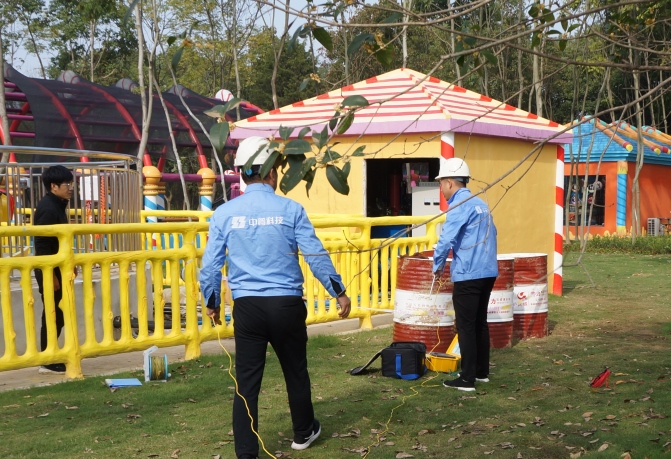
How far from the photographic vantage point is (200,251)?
8.68 metres

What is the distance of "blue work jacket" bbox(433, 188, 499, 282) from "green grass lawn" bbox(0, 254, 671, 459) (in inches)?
34.6

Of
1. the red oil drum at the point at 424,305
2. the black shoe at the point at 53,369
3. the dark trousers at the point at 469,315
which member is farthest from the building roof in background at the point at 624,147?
the black shoe at the point at 53,369

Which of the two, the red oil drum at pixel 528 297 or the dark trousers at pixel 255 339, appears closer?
the dark trousers at pixel 255 339

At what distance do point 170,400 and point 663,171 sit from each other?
28766 mm

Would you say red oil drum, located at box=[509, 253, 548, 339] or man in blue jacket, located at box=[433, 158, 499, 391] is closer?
man in blue jacket, located at box=[433, 158, 499, 391]

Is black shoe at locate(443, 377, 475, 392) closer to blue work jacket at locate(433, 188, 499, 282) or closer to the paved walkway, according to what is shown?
blue work jacket at locate(433, 188, 499, 282)

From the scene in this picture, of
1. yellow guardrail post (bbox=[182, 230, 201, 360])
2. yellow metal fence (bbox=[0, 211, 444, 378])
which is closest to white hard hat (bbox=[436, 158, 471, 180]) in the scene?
yellow metal fence (bbox=[0, 211, 444, 378])

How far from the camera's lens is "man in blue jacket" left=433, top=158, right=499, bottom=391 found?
7113 mm

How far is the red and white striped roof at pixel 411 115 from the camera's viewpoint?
39.4 feet

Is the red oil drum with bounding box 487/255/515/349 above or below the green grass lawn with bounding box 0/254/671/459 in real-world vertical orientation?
above

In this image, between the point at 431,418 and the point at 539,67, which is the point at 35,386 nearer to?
the point at 431,418

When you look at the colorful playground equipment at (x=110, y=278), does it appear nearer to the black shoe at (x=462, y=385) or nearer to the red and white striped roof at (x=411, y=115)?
the black shoe at (x=462, y=385)

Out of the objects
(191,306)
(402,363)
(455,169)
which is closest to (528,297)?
(402,363)

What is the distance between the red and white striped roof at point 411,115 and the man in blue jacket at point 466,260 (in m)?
4.52
